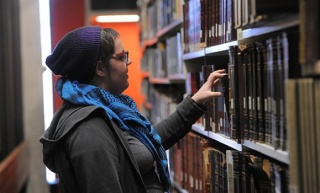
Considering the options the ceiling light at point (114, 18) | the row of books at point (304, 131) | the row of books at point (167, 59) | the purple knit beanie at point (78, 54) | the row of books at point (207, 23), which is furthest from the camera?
the ceiling light at point (114, 18)

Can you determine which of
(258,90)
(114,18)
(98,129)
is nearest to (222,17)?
(258,90)

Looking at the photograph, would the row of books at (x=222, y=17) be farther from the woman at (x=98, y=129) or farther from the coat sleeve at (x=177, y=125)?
the woman at (x=98, y=129)

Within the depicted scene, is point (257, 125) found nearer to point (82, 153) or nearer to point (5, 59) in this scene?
point (82, 153)

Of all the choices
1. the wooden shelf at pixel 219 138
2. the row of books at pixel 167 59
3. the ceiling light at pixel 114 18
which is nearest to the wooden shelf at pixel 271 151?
the wooden shelf at pixel 219 138

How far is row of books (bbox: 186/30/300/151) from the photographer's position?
1399mm

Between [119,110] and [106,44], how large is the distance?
26 cm

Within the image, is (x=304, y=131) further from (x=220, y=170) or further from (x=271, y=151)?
(x=220, y=170)

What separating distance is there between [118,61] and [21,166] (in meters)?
2.28

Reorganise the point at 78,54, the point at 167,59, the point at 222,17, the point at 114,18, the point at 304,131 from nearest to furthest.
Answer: the point at 304,131 → the point at 78,54 → the point at 222,17 → the point at 167,59 → the point at 114,18

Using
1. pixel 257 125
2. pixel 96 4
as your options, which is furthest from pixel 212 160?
pixel 96 4

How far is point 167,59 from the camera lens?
381 cm

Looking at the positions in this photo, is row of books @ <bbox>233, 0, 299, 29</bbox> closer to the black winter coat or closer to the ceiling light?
the black winter coat

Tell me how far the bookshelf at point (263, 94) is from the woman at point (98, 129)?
349 millimetres

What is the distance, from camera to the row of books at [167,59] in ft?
10.6
